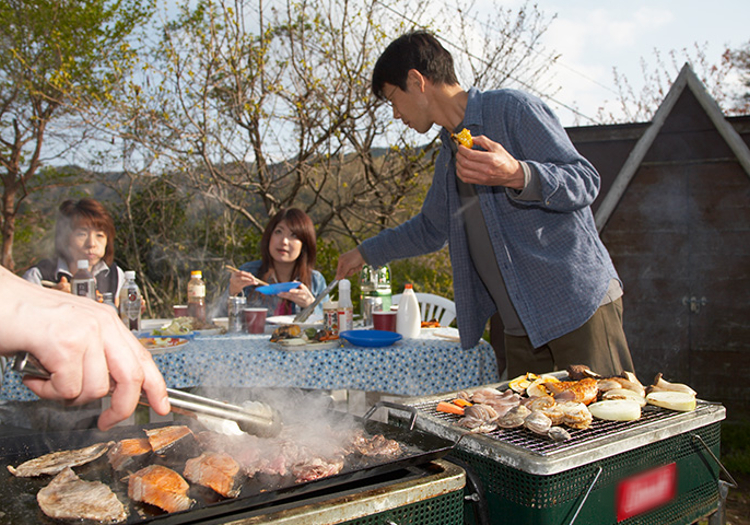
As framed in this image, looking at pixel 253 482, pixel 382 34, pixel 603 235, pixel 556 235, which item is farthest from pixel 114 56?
pixel 253 482

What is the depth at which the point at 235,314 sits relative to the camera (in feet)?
11.2

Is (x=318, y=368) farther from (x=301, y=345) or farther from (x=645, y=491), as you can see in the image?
(x=645, y=491)

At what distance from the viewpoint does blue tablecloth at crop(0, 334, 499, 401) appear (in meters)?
2.80

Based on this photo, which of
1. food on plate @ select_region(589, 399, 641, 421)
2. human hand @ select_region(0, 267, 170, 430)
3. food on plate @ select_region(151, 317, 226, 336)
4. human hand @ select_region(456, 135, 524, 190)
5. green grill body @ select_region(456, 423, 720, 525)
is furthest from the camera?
food on plate @ select_region(151, 317, 226, 336)

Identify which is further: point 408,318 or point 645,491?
point 408,318

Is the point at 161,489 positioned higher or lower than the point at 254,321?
lower

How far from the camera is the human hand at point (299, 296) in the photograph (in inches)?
150

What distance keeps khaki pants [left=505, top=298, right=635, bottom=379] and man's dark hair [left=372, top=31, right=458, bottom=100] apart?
55.7 inches

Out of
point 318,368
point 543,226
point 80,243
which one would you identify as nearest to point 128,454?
point 318,368

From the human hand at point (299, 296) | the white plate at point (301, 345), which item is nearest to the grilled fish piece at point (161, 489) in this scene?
the white plate at point (301, 345)

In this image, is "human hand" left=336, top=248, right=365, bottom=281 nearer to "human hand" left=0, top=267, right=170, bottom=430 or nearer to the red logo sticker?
the red logo sticker

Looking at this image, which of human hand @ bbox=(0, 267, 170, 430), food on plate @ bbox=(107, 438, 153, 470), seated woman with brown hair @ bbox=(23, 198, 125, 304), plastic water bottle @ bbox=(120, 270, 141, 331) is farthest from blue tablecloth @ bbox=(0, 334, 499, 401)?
human hand @ bbox=(0, 267, 170, 430)

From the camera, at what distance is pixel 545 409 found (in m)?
1.50

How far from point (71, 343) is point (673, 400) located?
165 cm
